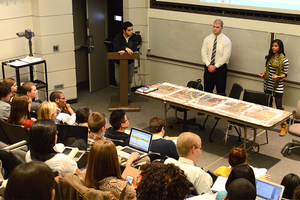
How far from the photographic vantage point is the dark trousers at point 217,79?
648 centimetres

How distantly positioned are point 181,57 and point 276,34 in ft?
6.71

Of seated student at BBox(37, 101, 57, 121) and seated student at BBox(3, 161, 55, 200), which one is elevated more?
seated student at BBox(3, 161, 55, 200)

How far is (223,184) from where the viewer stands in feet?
10.5

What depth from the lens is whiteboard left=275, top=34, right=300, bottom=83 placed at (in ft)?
19.1

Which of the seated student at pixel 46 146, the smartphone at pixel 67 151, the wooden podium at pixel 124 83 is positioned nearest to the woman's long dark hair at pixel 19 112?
the smartphone at pixel 67 151

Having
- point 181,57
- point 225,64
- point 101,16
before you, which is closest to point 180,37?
point 181,57

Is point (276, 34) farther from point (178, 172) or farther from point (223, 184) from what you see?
point (178, 172)

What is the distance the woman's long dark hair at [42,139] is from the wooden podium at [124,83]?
3713mm

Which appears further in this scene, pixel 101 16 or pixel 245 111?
pixel 101 16

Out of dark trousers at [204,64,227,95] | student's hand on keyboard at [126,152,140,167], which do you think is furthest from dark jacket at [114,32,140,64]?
student's hand on keyboard at [126,152,140,167]

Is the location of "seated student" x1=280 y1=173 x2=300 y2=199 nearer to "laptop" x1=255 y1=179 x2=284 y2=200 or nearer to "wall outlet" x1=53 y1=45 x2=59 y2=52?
"laptop" x1=255 y1=179 x2=284 y2=200

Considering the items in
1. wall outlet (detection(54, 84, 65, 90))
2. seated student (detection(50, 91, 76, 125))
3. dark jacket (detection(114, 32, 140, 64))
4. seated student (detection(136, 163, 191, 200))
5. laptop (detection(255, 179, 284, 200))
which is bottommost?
wall outlet (detection(54, 84, 65, 90))

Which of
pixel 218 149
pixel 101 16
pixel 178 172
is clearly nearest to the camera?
pixel 178 172

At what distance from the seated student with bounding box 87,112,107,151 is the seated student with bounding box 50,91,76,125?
781mm
